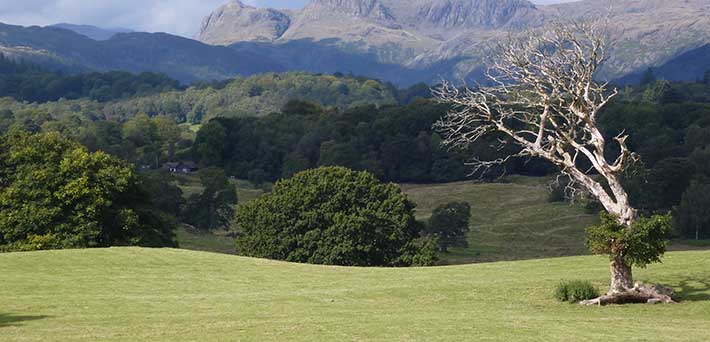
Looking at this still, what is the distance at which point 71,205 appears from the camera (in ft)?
174

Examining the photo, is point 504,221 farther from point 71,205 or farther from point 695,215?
point 71,205

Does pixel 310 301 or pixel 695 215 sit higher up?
pixel 310 301

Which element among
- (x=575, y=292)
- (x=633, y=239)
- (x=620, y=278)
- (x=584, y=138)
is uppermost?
(x=584, y=138)

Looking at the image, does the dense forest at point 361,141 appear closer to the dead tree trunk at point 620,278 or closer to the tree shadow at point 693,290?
the tree shadow at point 693,290

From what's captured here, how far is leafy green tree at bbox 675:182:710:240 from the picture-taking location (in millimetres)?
94062

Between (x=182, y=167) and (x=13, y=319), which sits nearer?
(x=13, y=319)

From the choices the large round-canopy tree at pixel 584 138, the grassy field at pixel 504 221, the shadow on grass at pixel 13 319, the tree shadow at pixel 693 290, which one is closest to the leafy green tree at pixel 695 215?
the grassy field at pixel 504 221

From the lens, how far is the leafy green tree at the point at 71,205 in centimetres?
5162

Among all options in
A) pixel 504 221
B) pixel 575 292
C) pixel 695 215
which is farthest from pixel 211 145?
pixel 575 292

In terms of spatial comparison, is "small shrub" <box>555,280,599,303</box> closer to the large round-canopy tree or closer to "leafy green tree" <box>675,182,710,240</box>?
the large round-canopy tree

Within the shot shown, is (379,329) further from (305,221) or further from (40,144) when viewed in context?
(40,144)

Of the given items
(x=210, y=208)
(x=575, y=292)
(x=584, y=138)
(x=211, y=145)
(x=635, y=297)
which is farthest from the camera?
(x=211, y=145)

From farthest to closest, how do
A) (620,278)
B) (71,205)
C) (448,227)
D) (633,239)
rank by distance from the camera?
(448,227) < (71,205) < (620,278) < (633,239)

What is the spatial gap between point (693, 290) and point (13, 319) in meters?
20.9
